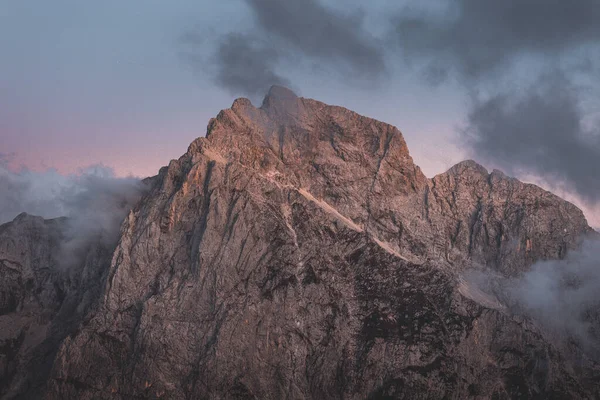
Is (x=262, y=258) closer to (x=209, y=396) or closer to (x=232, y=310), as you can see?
(x=232, y=310)

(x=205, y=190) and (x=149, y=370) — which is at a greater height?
(x=205, y=190)

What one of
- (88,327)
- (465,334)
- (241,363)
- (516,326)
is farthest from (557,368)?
(88,327)

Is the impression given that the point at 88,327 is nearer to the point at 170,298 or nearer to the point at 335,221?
the point at 170,298

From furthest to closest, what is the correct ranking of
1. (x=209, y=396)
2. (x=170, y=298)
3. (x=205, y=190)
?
1. (x=205, y=190)
2. (x=170, y=298)
3. (x=209, y=396)

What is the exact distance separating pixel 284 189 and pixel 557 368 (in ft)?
284

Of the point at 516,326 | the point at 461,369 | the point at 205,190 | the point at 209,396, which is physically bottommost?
the point at 209,396

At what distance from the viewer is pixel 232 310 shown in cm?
16725

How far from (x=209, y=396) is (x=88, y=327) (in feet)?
123

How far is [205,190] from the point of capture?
184 m

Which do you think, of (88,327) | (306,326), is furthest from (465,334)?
(88,327)

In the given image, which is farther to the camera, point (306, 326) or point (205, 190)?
point (205, 190)

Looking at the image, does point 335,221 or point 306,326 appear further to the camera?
point 335,221

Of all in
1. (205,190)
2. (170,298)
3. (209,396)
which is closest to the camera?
(209,396)

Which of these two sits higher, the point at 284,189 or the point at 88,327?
the point at 284,189
